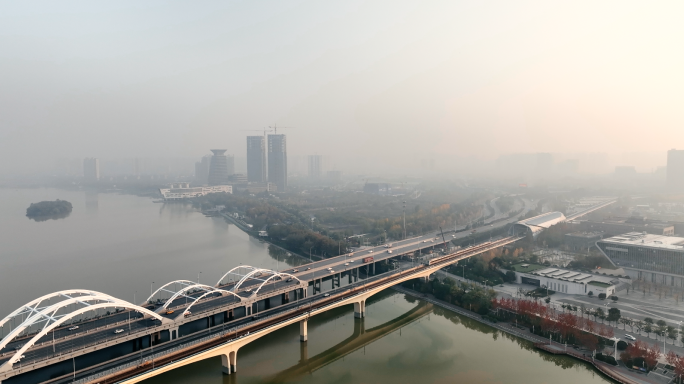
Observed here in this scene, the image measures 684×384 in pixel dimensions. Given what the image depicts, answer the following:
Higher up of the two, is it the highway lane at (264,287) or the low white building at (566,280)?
the highway lane at (264,287)

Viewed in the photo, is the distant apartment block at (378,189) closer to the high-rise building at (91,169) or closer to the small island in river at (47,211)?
the small island in river at (47,211)

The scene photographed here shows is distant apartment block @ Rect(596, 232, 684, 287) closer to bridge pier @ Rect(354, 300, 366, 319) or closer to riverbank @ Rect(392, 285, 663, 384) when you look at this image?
riverbank @ Rect(392, 285, 663, 384)

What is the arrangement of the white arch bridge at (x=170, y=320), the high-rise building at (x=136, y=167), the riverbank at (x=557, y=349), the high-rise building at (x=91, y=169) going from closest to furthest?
the white arch bridge at (x=170, y=320) → the riverbank at (x=557, y=349) → the high-rise building at (x=91, y=169) → the high-rise building at (x=136, y=167)

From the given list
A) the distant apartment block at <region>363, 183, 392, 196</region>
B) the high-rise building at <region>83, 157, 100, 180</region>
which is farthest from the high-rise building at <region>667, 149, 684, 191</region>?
the high-rise building at <region>83, 157, 100, 180</region>

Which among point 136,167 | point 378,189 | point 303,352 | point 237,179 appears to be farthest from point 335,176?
point 303,352

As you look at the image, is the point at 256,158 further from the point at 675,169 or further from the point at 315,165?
the point at 675,169

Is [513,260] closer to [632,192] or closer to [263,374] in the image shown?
[263,374]

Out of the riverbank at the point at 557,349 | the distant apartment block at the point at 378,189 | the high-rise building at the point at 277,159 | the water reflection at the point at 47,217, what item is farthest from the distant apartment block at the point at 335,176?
the riverbank at the point at 557,349
